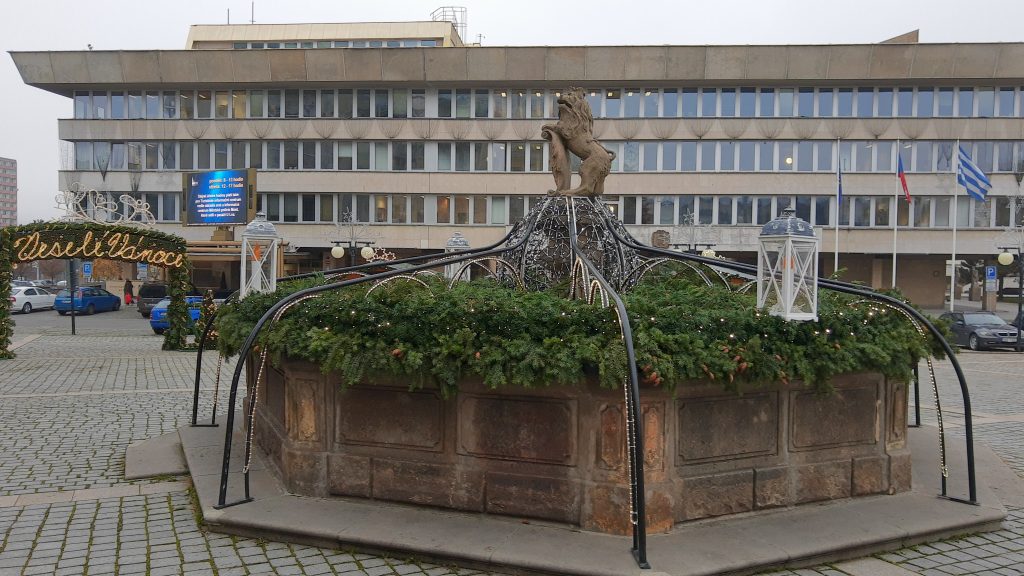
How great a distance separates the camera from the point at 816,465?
653 cm

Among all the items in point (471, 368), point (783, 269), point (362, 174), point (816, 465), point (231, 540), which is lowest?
point (231, 540)

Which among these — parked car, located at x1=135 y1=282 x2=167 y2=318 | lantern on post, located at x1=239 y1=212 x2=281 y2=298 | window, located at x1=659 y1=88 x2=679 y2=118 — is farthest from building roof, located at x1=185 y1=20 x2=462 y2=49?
lantern on post, located at x1=239 y1=212 x2=281 y2=298

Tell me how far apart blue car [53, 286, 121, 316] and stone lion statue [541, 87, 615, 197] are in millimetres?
36888

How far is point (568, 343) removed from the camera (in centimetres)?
571

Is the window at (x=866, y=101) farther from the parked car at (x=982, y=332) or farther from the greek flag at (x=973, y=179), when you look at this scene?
the parked car at (x=982, y=332)

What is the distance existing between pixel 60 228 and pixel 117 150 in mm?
29080

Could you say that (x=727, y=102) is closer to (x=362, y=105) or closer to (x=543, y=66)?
(x=543, y=66)

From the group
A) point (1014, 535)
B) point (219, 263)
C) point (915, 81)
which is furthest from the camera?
point (219, 263)

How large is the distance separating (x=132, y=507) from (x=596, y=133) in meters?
38.2

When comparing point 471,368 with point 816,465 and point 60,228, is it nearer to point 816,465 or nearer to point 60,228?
point 816,465

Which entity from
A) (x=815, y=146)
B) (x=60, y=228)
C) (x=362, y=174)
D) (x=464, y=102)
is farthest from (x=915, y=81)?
(x=60, y=228)

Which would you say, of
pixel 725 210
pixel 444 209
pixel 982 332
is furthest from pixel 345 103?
pixel 982 332

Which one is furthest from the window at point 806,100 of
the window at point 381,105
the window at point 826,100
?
the window at point 381,105

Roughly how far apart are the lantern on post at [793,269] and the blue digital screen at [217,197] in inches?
1360
